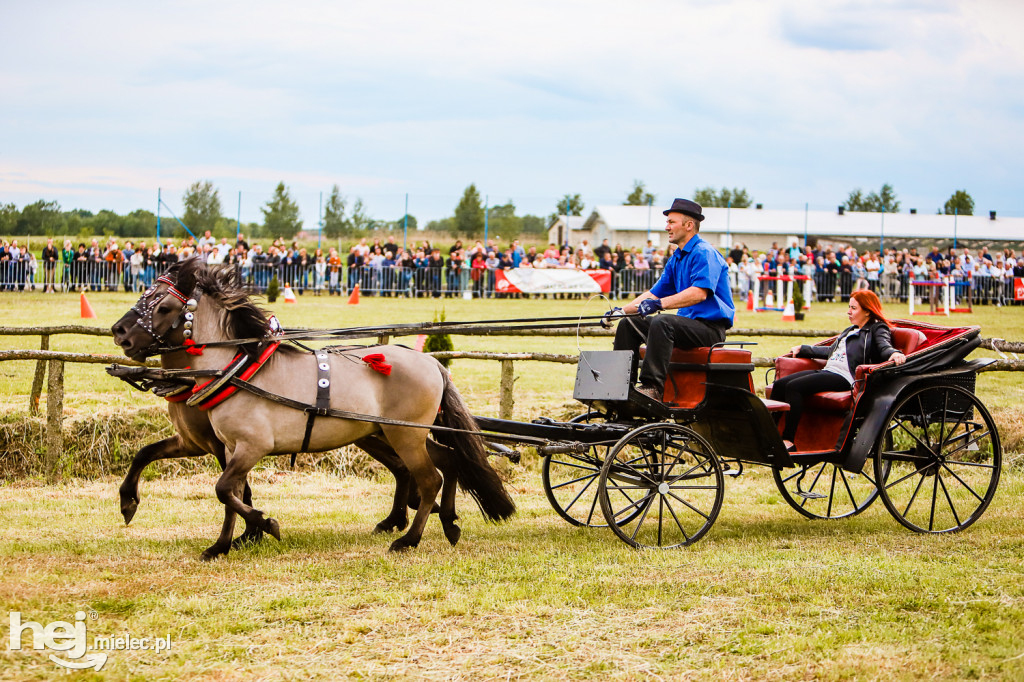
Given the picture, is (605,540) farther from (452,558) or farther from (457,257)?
(457,257)

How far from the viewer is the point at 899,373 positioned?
23.1 ft

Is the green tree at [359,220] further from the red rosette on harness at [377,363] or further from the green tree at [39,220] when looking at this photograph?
the red rosette on harness at [377,363]

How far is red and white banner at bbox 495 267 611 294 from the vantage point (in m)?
26.8

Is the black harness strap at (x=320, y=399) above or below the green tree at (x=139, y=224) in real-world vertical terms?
below

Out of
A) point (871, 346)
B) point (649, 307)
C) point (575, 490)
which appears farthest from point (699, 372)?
point (575, 490)

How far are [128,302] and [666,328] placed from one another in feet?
59.6

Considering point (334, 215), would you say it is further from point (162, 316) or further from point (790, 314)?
point (162, 316)

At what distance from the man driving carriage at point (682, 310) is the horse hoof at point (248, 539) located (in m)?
2.81

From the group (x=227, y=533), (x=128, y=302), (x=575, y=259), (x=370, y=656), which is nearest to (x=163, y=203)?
(x=128, y=302)

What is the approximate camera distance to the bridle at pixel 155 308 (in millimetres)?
6082

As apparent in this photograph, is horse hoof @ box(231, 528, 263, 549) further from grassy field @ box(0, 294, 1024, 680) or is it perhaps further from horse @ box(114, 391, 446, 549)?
grassy field @ box(0, 294, 1024, 680)

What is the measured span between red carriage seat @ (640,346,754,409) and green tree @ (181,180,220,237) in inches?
1151

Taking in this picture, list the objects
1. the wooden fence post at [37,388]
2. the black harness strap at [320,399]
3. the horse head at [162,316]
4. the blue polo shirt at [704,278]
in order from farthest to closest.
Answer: the wooden fence post at [37,388]
the blue polo shirt at [704,278]
the black harness strap at [320,399]
the horse head at [162,316]

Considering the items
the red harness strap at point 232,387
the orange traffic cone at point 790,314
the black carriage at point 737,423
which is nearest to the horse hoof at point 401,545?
the black carriage at point 737,423
